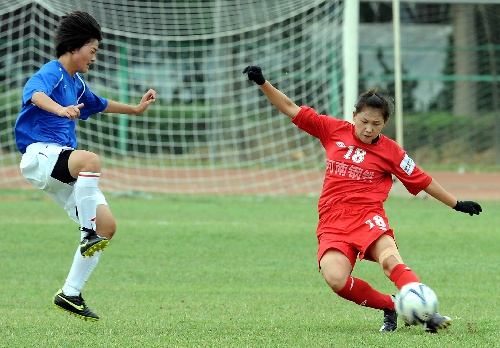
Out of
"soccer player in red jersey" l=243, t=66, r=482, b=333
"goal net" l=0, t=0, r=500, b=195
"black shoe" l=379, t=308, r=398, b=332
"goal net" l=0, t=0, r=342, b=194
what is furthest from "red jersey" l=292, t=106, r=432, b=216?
"goal net" l=0, t=0, r=342, b=194

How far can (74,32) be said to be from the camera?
660 cm

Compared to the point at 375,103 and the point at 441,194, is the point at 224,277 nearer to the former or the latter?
the point at 441,194

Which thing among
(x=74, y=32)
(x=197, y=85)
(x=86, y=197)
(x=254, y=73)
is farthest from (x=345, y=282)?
(x=197, y=85)

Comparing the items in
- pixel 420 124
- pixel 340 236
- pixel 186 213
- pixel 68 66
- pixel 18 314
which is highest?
pixel 68 66

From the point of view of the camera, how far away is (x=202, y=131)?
2022 cm

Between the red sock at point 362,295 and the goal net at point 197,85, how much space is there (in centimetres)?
1109

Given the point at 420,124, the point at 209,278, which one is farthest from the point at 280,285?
the point at 420,124

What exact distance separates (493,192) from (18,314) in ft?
44.5

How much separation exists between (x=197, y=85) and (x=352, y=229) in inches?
609

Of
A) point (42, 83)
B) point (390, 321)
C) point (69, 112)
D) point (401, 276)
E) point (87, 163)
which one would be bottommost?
point (390, 321)

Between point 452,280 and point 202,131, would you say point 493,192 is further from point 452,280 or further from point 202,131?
point 452,280

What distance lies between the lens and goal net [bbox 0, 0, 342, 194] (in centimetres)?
1842

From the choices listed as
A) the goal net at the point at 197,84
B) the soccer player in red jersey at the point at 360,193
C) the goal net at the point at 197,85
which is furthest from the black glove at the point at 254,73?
the goal net at the point at 197,85

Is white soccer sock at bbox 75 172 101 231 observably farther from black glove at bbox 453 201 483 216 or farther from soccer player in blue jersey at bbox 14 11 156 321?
black glove at bbox 453 201 483 216
